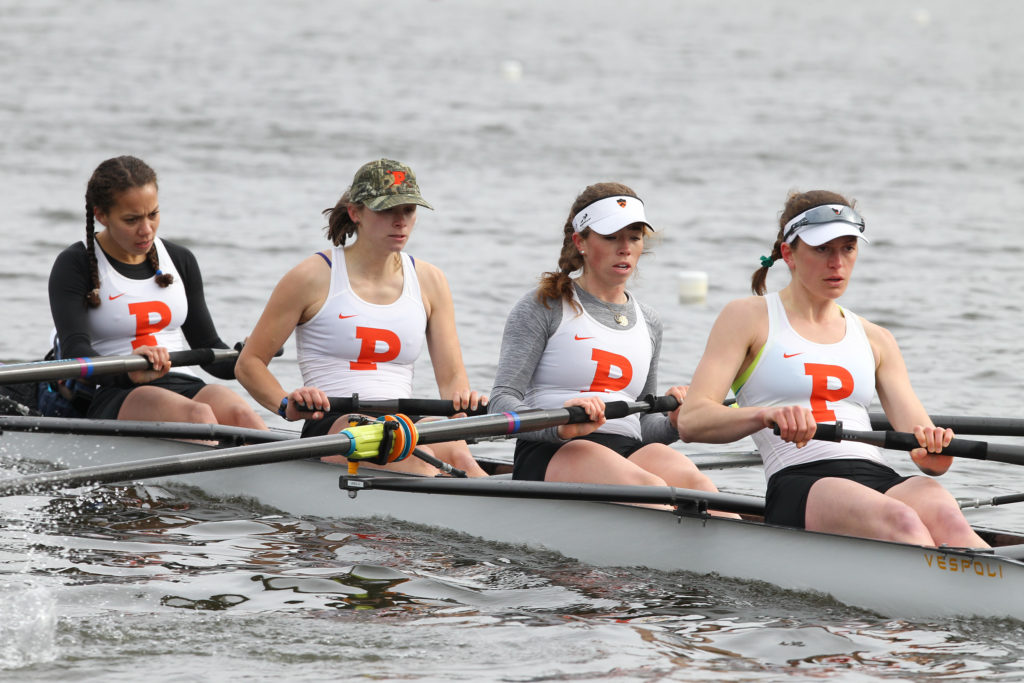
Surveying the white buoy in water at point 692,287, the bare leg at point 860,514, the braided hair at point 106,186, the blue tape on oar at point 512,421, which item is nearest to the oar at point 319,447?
the blue tape on oar at point 512,421

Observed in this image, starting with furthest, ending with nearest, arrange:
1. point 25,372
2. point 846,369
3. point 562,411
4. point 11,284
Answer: point 11,284 → point 25,372 → point 562,411 → point 846,369

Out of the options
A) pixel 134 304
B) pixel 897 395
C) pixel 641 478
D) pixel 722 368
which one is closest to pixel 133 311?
pixel 134 304

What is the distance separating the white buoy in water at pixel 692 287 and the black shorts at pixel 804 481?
24.1 ft

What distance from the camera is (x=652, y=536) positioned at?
5211 mm

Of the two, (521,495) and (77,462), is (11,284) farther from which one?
(521,495)

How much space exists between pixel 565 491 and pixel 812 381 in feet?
3.21

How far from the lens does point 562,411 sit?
5270 millimetres

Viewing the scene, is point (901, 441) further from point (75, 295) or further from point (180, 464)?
point (75, 295)

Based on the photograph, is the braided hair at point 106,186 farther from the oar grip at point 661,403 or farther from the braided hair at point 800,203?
the braided hair at point 800,203

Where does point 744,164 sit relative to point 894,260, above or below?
above

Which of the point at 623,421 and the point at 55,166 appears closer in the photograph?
the point at 623,421

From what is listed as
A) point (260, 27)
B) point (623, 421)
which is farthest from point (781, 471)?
point (260, 27)

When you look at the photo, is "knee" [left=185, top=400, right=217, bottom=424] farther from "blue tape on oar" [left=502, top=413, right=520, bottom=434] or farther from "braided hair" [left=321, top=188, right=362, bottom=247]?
"blue tape on oar" [left=502, top=413, right=520, bottom=434]

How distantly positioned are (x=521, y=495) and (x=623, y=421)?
62 centimetres
